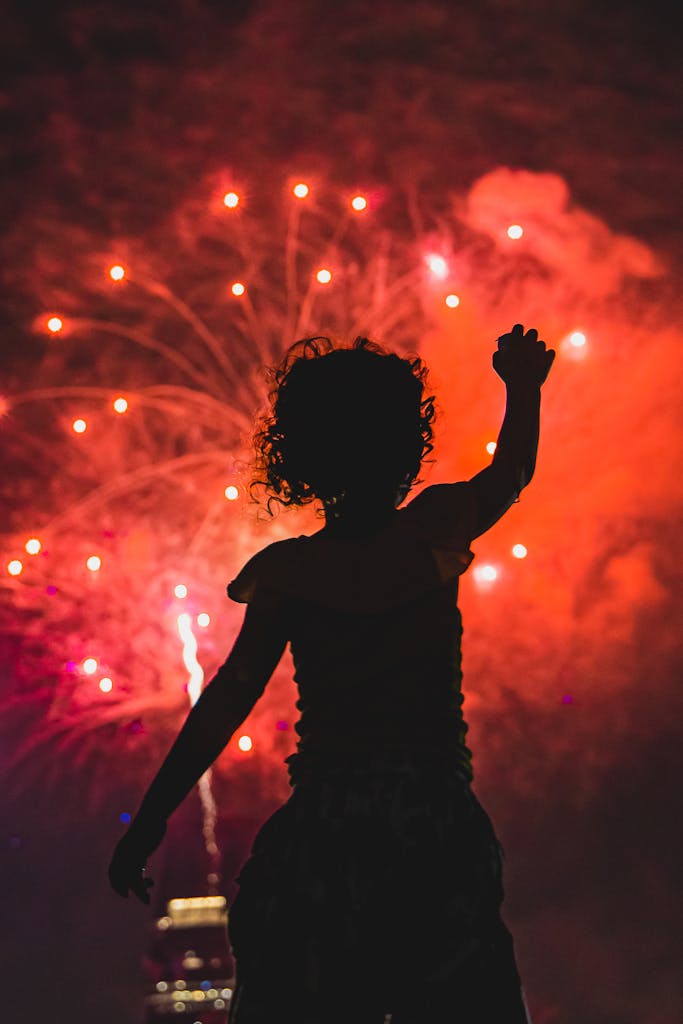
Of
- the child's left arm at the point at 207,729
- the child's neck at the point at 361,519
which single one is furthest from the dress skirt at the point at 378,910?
the child's neck at the point at 361,519

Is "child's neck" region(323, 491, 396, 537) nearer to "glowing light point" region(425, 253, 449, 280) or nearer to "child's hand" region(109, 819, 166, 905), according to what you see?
"child's hand" region(109, 819, 166, 905)

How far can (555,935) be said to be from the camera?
5.12 metres

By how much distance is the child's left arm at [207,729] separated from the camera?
38.3 inches

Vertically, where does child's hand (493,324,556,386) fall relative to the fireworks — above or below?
below

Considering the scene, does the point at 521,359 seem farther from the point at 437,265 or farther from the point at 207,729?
the point at 437,265

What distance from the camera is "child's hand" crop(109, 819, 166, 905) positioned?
3.16 feet

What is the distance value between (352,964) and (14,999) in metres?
5.71

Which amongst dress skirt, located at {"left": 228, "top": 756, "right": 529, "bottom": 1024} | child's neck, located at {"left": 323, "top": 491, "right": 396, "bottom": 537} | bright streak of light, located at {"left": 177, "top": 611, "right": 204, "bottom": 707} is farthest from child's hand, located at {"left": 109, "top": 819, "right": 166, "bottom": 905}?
bright streak of light, located at {"left": 177, "top": 611, "right": 204, "bottom": 707}

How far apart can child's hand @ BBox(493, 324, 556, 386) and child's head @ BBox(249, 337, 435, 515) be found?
4.1 inches

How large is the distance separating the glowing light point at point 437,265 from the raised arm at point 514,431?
3.49 m

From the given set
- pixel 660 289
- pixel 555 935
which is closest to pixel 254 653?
pixel 660 289

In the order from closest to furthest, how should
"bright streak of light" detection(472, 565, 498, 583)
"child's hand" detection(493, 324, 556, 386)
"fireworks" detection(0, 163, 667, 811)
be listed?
"child's hand" detection(493, 324, 556, 386), "fireworks" detection(0, 163, 667, 811), "bright streak of light" detection(472, 565, 498, 583)

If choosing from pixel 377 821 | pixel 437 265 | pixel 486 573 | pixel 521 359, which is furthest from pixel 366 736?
pixel 437 265

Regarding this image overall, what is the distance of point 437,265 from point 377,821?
3921 millimetres
